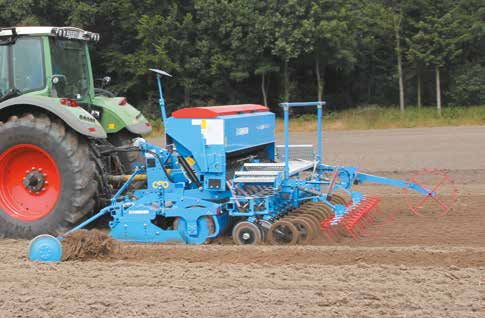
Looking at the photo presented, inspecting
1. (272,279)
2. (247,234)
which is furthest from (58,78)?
(272,279)

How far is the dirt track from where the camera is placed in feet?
Result: 14.2

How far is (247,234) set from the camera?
640 centimetres

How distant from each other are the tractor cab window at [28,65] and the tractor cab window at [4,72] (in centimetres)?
9

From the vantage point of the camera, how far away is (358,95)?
3312 centimetres

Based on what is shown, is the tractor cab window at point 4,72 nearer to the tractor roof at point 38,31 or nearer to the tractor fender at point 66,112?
the tractor roof at point 38,31

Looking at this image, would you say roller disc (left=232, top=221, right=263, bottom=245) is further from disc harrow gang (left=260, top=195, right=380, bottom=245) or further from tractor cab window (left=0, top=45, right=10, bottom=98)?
tractor cab window (left=0, top=45, right=10, bottom=98)

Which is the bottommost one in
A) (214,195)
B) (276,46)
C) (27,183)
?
(214,195)

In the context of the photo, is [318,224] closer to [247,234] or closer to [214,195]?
[247,234]

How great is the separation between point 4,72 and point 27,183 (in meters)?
1.26

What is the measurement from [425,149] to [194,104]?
54.6ft

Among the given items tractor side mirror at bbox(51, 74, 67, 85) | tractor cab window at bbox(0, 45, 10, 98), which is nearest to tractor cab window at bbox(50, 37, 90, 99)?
tractor side mirror at bbox(51, 74, 67, 85)

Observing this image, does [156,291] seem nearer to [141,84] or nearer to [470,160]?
[470,160]

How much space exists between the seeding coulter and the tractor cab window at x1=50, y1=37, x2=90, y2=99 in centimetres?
108

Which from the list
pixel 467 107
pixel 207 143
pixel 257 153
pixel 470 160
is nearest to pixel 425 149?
pixel 470 160
